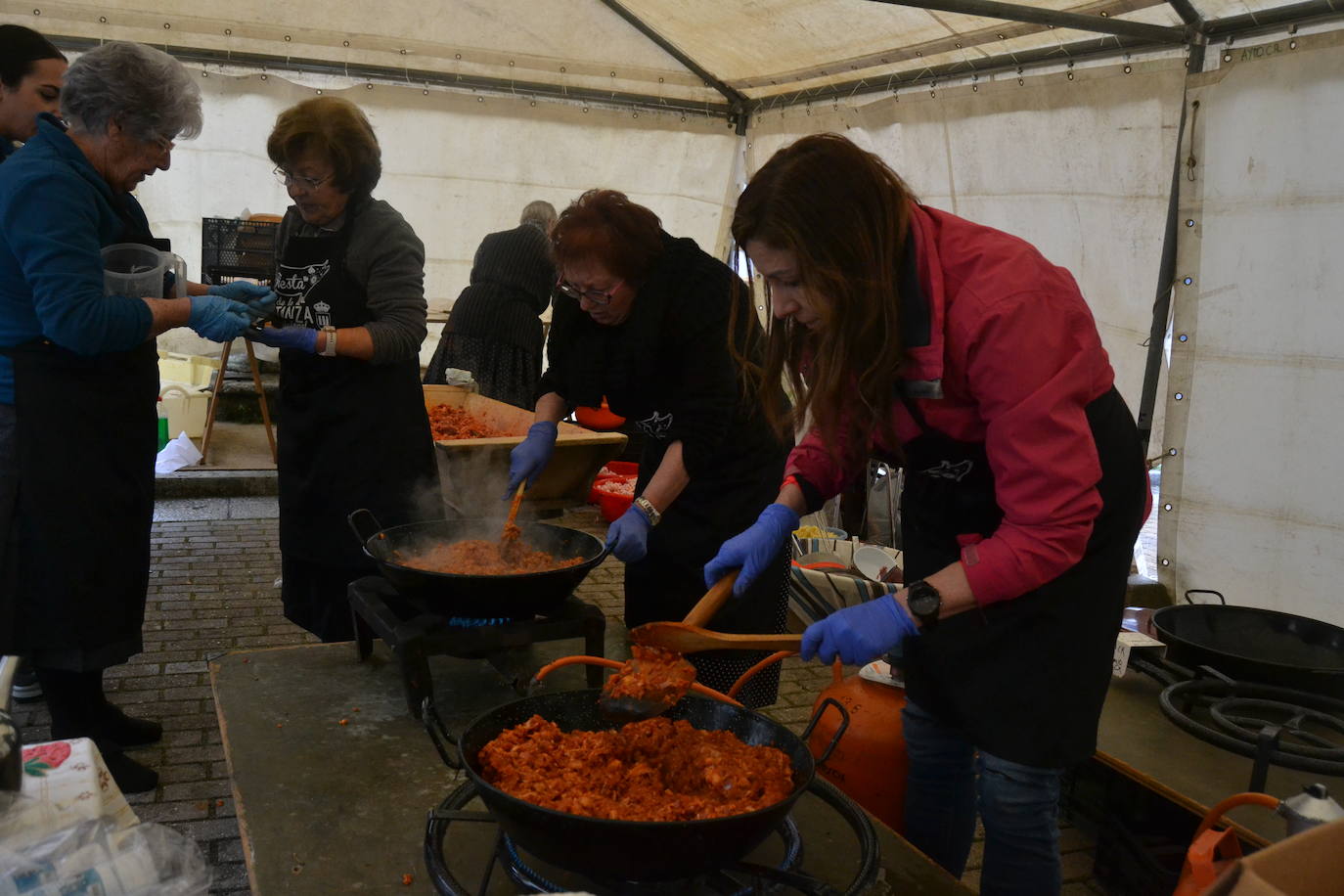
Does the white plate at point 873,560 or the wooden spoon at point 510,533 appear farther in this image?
the white plate at point 873,560

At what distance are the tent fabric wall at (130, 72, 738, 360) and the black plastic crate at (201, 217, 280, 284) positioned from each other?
101 centimetres

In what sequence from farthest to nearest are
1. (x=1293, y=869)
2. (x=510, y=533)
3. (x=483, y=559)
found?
(x=510, y=533), (x=483, y=559), (x=1293, y=869)

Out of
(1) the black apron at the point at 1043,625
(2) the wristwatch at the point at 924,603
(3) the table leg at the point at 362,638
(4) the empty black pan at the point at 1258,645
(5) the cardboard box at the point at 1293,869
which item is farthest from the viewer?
(4) the empty black pan at the point at 1258,645

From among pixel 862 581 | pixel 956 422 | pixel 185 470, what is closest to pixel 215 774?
pixel 862 581

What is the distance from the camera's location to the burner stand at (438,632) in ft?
6.93

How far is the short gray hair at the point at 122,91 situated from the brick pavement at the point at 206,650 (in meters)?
1.79

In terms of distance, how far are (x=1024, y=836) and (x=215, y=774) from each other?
8.58 ft

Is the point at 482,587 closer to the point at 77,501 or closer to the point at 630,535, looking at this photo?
the point at 630,535

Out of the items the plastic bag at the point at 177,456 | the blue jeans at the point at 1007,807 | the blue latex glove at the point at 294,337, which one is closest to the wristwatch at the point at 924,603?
the blue jeans at the point at 1007,807

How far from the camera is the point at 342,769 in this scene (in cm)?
191

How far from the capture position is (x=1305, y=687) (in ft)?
8.94

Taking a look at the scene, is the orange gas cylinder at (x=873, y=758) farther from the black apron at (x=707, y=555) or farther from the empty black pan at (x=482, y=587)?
the empty black pan at (x=482, y=587)

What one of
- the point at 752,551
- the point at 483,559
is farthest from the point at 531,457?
the point at 752,551

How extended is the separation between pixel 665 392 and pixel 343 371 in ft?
3.51
